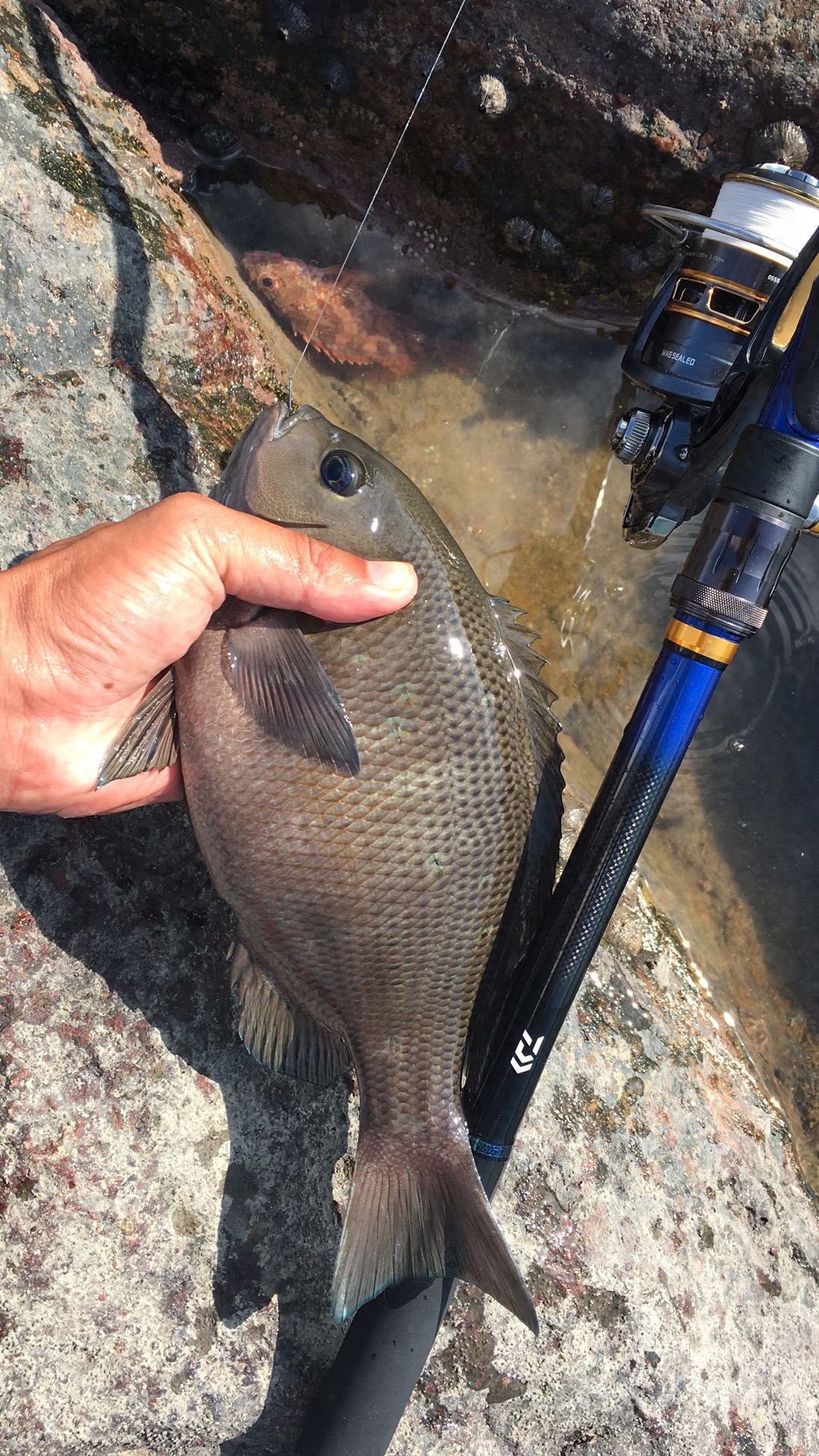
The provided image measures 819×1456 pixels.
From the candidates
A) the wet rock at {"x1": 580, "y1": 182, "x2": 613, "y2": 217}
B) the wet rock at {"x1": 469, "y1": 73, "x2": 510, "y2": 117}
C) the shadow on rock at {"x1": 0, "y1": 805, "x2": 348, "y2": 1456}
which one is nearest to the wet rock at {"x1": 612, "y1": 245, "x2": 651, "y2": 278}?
the wet rock at {"x1": 580, "y1": 182, "x2": 613, "y2": 217}

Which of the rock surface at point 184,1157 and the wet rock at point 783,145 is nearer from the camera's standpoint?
the rock surface at point 184,1157

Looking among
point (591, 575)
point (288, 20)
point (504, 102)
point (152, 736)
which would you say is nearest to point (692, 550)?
point (591, 575)

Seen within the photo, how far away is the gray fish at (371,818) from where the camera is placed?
2.06 metres

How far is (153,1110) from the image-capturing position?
7.82 ft


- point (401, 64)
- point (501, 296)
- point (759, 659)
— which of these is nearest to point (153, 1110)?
point (759, 659)

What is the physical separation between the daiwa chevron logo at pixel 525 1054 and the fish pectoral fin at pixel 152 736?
1.22 m

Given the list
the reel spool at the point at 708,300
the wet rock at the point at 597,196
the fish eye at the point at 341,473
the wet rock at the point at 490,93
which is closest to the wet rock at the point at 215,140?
the wet rock at the point at 490,93

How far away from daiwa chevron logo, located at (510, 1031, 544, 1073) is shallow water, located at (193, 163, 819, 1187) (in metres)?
1.53

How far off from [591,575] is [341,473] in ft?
5.76

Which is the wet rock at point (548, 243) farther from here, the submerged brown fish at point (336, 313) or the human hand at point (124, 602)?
the human hand at point (124, 602)

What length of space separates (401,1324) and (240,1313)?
0.50m

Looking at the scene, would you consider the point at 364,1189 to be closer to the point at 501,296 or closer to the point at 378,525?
the point at 378,525

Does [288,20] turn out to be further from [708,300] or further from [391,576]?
[391,576]

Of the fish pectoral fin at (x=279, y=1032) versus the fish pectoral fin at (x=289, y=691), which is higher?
the fish pectoral fin at (x=289, y=691)
